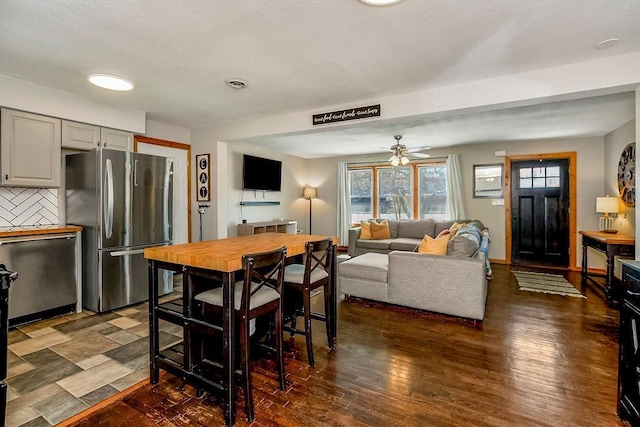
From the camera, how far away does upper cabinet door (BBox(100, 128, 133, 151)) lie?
13.0ft

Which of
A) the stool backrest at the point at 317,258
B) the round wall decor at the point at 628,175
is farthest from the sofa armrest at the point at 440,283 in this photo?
the round wall decor at the point at 628,175

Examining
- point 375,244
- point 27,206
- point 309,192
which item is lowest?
A: point 375,244

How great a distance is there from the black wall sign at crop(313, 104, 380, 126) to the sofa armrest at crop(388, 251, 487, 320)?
5.45 feet

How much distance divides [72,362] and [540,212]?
23.6 feet

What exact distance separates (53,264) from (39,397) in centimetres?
180

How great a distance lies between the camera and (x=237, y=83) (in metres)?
3.22

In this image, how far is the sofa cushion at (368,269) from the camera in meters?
3.75

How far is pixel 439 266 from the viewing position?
11.0ft

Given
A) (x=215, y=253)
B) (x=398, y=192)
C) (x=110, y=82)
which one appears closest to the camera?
(x=215, y=253)

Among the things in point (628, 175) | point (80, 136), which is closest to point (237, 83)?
point (80, 136)

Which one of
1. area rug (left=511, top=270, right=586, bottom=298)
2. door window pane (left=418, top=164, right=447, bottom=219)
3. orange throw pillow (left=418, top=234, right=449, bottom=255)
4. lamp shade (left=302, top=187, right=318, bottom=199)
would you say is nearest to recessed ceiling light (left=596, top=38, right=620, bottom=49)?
orange throw pillow (left=418, top=234, right=449, bottom=255)

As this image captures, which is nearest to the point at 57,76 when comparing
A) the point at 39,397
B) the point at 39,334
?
the point at 39,334

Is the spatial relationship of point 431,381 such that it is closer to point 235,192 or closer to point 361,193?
point 235,192

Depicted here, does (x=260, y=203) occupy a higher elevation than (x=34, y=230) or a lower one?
higher
